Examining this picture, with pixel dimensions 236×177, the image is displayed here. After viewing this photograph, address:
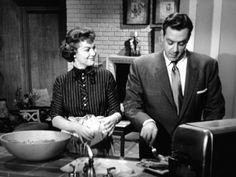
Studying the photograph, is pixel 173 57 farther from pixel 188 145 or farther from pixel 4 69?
pixel 4 69

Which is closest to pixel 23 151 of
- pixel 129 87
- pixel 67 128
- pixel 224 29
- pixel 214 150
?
pixel 67 128

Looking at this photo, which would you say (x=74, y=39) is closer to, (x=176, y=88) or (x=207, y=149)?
(x=176, y=88)

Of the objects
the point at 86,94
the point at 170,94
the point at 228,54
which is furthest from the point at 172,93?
the point at 228,54

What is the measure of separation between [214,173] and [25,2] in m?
5.67

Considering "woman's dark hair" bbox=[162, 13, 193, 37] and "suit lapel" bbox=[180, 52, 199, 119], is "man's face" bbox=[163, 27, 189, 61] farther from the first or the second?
"suit lapel" bbox=[180, 52, 199, 119]

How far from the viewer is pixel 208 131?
1.31m

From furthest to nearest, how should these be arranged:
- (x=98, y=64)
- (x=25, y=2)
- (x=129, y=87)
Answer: (x=25, y=2)
(x=98, y=64)
(x=129, y=87)

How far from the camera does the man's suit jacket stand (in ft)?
7.16

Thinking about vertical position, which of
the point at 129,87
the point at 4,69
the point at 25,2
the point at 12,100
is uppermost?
the point at 25,2

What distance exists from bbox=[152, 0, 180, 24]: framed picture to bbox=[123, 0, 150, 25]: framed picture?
0.12m

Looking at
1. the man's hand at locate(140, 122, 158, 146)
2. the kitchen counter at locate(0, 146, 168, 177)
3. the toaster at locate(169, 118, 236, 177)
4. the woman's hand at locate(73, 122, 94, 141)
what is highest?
the toaster at locate(169, 118, 236, 177)

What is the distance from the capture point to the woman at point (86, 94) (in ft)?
7.58

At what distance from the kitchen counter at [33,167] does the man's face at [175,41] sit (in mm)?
813

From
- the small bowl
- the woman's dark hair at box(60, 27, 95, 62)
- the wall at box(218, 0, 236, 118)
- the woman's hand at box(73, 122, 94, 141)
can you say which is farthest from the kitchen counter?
the wall at box(218, 0, 236, 118)
